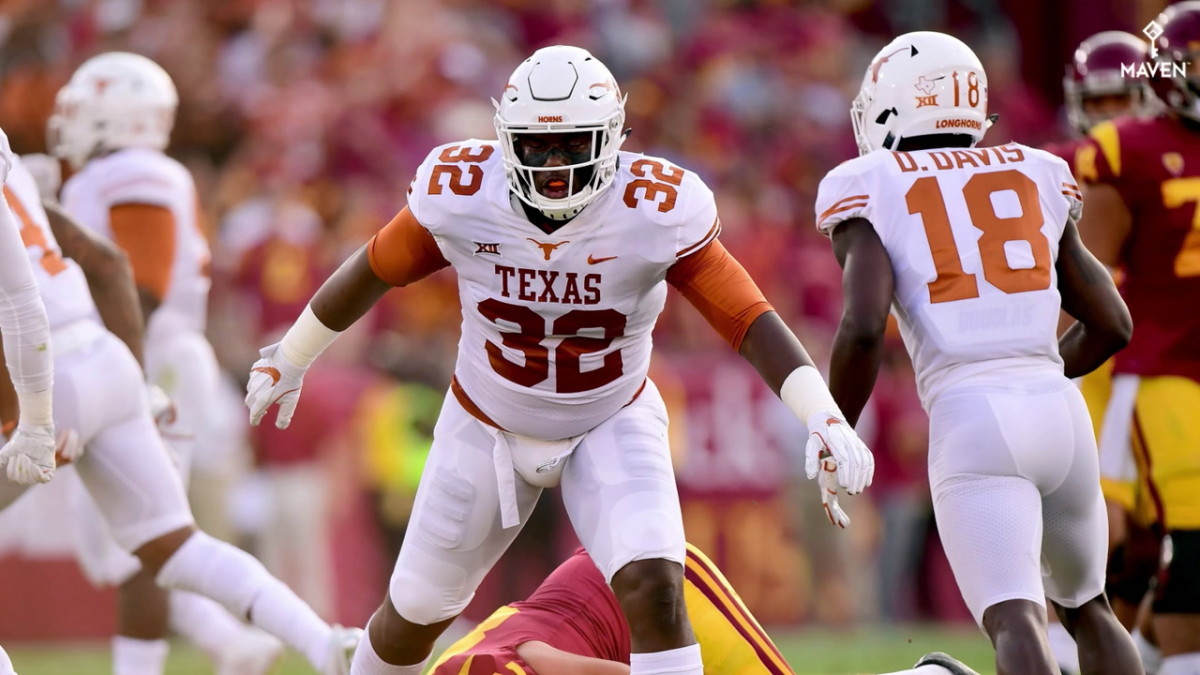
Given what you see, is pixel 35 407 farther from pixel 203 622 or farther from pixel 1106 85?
pixel 1106 85

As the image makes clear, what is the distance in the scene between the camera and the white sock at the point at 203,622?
6.27 m

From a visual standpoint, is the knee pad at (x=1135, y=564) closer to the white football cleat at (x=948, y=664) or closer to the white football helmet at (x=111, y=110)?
the white football cleat at (x=948, y=664)

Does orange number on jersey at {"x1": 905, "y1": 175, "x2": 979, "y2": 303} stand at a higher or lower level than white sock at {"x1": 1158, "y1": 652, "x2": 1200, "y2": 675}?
higher

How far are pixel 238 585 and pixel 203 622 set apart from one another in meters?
1.01

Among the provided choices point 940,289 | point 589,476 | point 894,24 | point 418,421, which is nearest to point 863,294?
point 940,289

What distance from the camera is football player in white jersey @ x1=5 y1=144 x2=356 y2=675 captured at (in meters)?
5.31

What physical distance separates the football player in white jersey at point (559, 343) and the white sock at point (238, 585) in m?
0.71

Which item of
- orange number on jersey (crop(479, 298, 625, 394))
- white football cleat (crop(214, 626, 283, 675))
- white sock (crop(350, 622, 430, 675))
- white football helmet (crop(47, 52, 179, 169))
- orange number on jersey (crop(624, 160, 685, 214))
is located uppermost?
orange number on jersey (crop(624, 160, 685, 214))

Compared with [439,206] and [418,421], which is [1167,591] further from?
[418,421]

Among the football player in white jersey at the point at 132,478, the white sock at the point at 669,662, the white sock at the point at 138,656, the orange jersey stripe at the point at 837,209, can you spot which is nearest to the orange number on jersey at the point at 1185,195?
the orange jersey stripe at the point at 837,209

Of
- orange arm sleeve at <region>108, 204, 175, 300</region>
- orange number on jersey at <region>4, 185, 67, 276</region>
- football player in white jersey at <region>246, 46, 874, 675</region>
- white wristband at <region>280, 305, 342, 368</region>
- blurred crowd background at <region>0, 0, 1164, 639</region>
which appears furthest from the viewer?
blurred crowd background at <region>0, 0, 1164, 639</region>

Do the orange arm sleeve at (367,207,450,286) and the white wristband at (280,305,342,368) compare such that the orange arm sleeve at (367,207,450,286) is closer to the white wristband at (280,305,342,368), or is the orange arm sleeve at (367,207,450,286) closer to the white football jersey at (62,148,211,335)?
the white wristband at (280,305,342,368)

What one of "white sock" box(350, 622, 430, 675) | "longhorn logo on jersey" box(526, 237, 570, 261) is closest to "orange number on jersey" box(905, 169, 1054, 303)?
"longhorn logo on jersey" box(526, 237, 570, 261)

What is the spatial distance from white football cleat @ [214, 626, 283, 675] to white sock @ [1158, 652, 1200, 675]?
2.96 m
